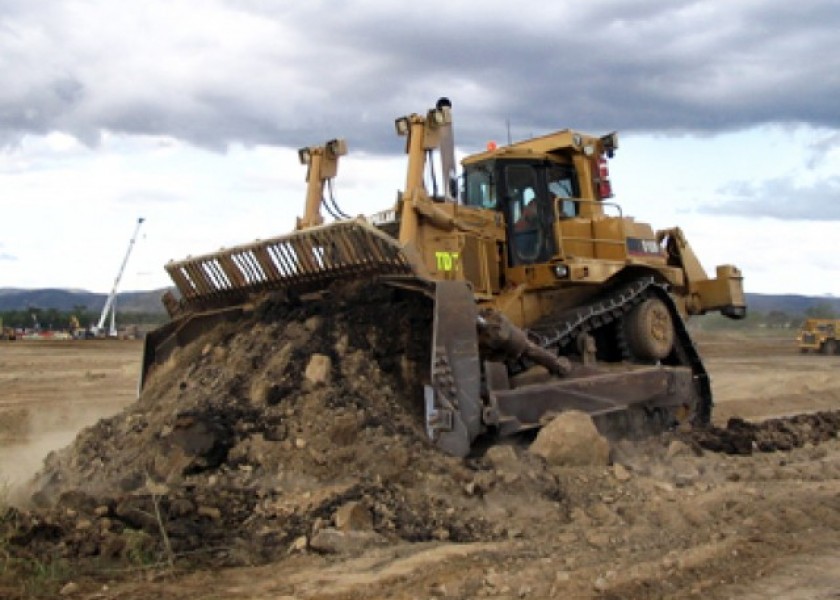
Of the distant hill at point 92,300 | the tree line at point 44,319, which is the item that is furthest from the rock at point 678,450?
the distant hill at point 92,300

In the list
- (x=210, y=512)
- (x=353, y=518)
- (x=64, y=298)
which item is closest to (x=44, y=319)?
(x=210, y=512)

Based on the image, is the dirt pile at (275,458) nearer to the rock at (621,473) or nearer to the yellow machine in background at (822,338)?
the rock at (621,473)

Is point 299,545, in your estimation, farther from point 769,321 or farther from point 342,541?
point 769,321

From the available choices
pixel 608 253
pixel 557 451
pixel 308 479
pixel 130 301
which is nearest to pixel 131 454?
pixel 308 479

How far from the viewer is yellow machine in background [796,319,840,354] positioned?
3353 centimetres

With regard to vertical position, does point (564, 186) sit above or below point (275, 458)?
above

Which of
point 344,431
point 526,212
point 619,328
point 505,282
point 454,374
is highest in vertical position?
point 526,212

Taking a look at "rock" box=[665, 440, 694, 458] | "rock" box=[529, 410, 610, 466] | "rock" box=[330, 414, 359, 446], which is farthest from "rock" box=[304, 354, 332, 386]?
"rock" box=[665, 440, 694, 458]

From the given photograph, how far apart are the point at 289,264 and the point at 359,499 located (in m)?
3.20

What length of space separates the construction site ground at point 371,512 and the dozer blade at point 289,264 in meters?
0.66

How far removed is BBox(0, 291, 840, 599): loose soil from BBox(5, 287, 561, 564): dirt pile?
17 mm

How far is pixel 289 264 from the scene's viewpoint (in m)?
9.14

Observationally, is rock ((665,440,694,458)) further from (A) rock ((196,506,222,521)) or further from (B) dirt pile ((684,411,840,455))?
(A) rock ((196,506,222,521))

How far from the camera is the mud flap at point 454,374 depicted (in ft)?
25.4
